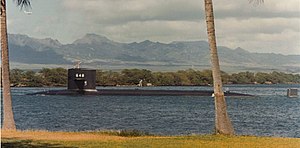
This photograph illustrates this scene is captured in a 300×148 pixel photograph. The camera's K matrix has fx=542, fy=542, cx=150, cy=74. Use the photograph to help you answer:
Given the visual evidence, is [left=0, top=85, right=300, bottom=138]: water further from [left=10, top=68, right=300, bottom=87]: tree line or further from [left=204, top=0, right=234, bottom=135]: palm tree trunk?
[left=10, top=68, right=300, bottom=87]: tree line

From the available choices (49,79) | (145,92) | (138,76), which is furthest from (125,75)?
(145,92)

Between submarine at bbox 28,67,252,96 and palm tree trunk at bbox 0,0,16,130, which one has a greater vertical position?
palm tree trunk at bbox 0,0,16,130

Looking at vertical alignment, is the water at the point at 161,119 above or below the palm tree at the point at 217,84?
below

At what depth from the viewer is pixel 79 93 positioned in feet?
381

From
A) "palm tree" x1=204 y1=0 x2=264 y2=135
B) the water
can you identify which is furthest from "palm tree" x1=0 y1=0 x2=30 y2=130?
the water

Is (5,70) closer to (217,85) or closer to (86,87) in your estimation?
(217,85)

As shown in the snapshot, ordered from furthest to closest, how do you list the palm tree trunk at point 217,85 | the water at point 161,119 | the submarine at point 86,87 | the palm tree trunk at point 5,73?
the submarine at point 86,87
the water at point 161,119
the palm tree trunk at point 5,73
the palm tree trunk at point 217,85

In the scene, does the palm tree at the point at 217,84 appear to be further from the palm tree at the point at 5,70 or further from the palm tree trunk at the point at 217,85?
the palm tree at the point at 5,70

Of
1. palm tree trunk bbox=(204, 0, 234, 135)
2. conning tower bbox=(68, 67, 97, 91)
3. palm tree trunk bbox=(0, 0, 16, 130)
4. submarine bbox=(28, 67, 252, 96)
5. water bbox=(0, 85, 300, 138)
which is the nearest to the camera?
palm tree trunk bbox=(204, 0, 234, 135)

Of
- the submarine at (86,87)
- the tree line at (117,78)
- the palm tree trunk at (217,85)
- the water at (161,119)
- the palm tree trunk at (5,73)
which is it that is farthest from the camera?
the tree line at (117,78)

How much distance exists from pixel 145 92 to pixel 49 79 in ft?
229

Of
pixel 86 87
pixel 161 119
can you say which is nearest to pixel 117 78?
pixel 86 87

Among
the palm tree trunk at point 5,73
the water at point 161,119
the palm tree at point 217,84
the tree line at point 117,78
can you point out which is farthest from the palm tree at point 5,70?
the tree line at point 117,78

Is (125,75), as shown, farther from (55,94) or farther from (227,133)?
(227,133)
